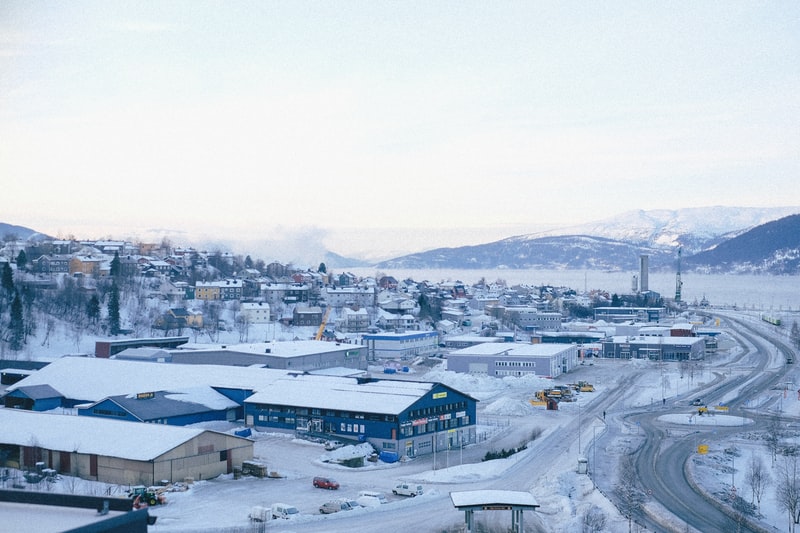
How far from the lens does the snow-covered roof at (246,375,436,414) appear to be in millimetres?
18266

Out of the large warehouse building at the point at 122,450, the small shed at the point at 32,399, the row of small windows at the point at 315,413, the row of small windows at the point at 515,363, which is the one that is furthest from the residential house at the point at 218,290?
the large warehouse building at the point at 122,450

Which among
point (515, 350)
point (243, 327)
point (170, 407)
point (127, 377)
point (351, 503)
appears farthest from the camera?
point (243, 327)

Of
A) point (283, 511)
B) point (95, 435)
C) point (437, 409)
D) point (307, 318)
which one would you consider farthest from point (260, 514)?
point (307, 318)

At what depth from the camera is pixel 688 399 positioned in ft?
82.4

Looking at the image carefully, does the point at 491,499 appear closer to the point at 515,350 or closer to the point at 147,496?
the point at 147,496

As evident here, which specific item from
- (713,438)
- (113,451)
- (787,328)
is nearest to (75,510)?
(113,451)

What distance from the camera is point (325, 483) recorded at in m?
14.1

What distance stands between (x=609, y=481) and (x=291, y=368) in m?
15.3

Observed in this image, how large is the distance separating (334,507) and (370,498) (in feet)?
2.65

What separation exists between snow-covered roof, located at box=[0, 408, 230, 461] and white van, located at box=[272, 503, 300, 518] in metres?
3.07

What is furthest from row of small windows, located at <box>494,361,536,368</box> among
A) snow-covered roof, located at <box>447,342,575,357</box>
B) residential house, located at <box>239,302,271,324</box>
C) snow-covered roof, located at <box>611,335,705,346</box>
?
residential house, located at <box>239,302,271,324</box>

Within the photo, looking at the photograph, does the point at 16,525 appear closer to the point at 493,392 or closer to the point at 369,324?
the point at 493,392

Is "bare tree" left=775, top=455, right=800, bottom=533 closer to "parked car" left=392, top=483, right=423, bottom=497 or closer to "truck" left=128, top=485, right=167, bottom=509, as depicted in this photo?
"parked car" left=392, top=483, right=423, bottom=497

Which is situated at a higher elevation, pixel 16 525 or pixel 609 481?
pixel 16 525
